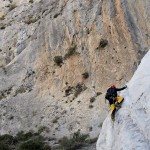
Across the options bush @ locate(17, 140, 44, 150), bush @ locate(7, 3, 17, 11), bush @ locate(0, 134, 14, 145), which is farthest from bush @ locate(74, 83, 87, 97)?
bush @ locate(7, 3, 17, 11)

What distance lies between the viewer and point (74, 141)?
25.7 metres

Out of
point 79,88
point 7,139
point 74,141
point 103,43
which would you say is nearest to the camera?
point 74,141

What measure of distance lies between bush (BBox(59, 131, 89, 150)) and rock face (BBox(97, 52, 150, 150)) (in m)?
9.85

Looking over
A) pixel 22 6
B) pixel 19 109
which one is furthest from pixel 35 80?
pixel 22 6

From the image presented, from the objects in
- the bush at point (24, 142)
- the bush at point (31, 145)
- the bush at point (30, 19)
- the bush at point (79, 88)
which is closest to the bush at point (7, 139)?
the bush at point (24, 142)

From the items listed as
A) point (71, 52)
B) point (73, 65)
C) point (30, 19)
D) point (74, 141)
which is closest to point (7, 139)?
point (74, 141)

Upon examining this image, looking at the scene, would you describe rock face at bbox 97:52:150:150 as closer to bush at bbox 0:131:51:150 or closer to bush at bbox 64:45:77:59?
bush at bbox 0:131:51:150

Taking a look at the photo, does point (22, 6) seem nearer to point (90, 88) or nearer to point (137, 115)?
point (90, 88)

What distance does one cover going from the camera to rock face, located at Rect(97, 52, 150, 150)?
40.7ft

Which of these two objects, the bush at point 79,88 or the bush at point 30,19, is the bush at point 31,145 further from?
the bush at point 30,19

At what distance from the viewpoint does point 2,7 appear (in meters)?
54.1

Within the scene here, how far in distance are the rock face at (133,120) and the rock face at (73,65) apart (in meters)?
12.3

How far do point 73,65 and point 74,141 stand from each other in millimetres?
9281

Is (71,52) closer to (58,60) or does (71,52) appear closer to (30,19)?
(58,60)
